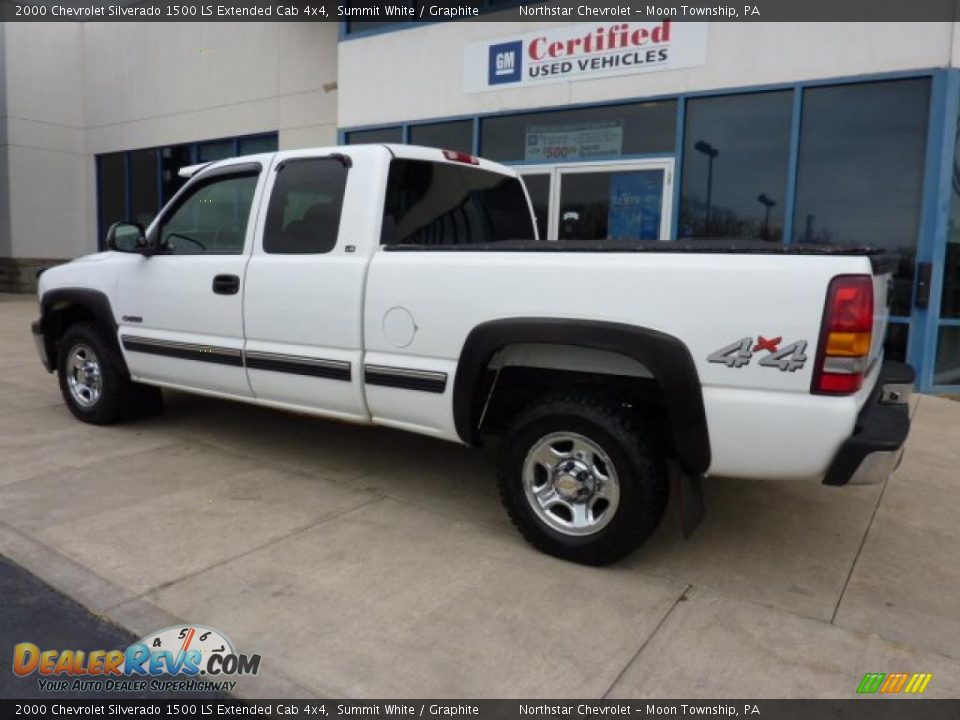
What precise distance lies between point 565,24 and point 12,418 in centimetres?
713

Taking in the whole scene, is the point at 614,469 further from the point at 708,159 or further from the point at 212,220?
the point at 708,159

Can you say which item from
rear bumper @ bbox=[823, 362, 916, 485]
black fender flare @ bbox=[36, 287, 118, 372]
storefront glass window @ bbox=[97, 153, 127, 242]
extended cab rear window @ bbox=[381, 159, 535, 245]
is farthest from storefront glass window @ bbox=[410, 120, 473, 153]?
storefront glass window @ bbox=[97, 153, 127, 242]

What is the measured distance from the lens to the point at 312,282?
4.15 metres

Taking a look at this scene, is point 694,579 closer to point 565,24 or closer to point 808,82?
point 808,82

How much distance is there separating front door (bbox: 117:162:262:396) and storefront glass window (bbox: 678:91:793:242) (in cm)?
534

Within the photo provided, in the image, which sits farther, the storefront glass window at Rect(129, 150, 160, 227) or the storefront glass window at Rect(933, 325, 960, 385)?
the storefront glass window at Rect(129, 150, 160, 227)

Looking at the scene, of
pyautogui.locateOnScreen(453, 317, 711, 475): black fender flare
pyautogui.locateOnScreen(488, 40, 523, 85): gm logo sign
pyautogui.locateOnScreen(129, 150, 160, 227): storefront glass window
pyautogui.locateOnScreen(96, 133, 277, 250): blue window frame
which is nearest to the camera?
pyautogui.locateOnScreen(453, 317, 711, 475): black fender flare

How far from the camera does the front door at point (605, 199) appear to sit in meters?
8.63

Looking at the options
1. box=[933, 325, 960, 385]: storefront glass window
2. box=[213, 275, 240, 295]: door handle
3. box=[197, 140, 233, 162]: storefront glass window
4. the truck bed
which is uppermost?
box=[197, 140, 233, 162]: storefront glass window

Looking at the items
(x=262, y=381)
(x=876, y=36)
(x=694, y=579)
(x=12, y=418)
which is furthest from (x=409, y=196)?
(x=876, y=36)

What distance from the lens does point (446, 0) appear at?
1020 centimetres

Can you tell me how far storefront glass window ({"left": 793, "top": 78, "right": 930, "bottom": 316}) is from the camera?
288 inches

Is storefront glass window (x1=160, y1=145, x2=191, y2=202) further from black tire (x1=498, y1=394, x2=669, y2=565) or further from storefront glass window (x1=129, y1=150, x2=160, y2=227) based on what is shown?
black tire (x1=498, y1=394, x2=669, y2=565)

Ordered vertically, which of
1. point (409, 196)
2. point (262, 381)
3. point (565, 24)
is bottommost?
point (262, 381)
